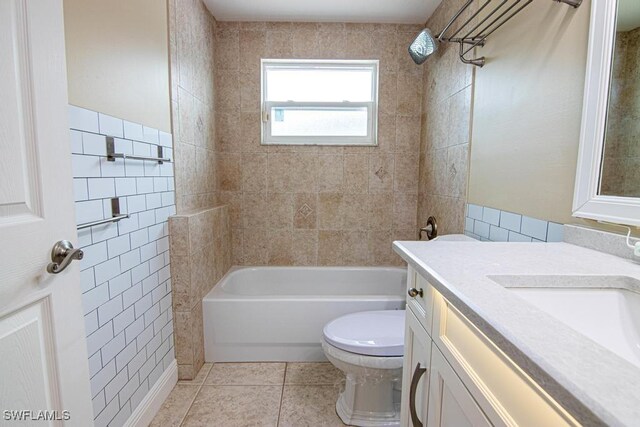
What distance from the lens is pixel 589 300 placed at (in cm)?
73

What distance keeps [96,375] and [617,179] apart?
182 cm

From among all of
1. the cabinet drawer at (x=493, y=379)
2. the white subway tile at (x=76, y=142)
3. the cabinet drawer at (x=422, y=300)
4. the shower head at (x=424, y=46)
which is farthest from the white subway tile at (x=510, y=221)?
the white subway tile at (x=76, y=142)

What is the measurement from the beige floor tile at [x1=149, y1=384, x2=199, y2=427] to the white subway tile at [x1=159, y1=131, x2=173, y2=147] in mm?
1343

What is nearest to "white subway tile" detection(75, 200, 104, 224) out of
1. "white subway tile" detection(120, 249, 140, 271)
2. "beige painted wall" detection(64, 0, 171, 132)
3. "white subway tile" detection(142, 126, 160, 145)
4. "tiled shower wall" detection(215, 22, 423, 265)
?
"white subway tile" detection(120, 249, 140, 271)

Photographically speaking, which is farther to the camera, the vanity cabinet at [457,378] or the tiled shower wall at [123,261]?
the tiled shower wall at [123,261]

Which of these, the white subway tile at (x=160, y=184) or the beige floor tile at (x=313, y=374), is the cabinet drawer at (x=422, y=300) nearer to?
the beige floor tile at (x=313, y=374)

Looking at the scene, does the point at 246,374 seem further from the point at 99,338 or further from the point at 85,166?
the point at 85,166

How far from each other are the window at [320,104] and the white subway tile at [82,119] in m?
1.54

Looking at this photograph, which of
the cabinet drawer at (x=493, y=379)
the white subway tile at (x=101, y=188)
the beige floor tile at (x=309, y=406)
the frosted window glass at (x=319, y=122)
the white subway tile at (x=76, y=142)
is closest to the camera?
the cabinet drawer at (x=493, y=379)

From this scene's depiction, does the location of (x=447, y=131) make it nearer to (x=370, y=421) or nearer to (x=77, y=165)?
(x=370, y=421)

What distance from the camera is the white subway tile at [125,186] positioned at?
129 centimetres

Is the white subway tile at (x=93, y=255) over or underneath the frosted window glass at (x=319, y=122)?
underneath

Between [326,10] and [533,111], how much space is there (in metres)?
1.70

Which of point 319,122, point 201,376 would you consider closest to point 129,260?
point 201,376
